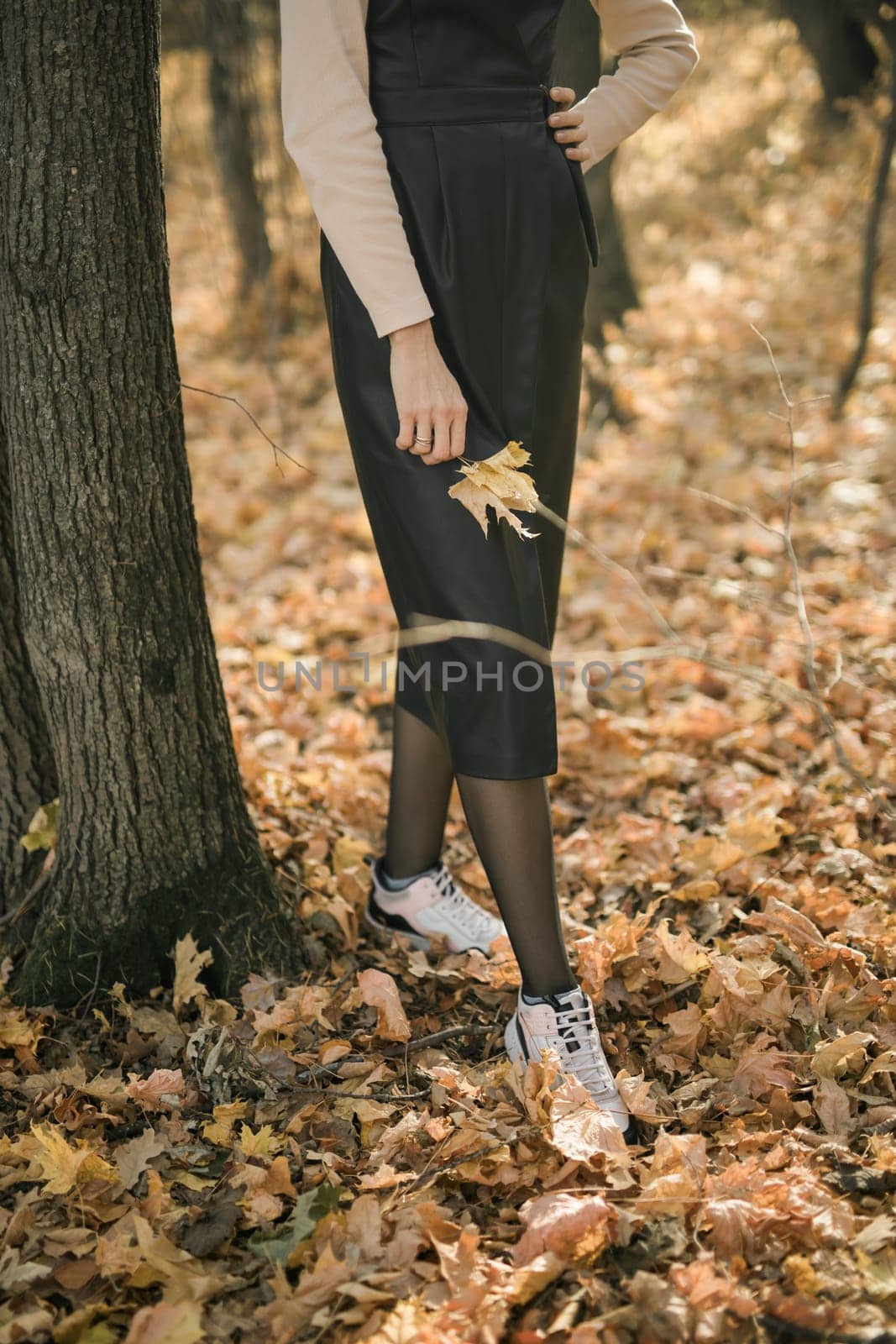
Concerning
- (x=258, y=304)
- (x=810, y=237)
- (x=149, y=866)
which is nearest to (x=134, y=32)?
(x=149, y=866)

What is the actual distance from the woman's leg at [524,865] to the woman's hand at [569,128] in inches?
42.5

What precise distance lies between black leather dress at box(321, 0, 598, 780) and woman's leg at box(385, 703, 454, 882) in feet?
1.31

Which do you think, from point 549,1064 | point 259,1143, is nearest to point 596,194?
point 549,1064

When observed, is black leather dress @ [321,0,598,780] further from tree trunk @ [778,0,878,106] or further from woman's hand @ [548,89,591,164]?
tree trunk @ [778,0,878,106]

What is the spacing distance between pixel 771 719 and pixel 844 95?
5373mm

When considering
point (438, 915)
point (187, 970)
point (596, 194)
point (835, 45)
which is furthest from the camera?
point (835, 45)

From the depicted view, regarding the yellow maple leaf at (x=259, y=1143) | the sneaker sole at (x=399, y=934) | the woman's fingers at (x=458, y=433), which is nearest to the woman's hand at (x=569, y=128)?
the woman's fingers at (x=458, y=433)

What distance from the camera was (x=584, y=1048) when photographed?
1.79 metres

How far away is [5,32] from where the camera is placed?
167 cm

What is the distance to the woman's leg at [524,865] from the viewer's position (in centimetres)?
178

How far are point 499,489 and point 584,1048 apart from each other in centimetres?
95

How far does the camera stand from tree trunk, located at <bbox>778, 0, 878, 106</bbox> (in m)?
5.73

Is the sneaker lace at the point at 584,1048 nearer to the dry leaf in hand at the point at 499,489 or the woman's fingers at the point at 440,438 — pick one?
the dry leaf in hand at the point at 499,489

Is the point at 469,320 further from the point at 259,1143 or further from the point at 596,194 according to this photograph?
the point at 596,194
